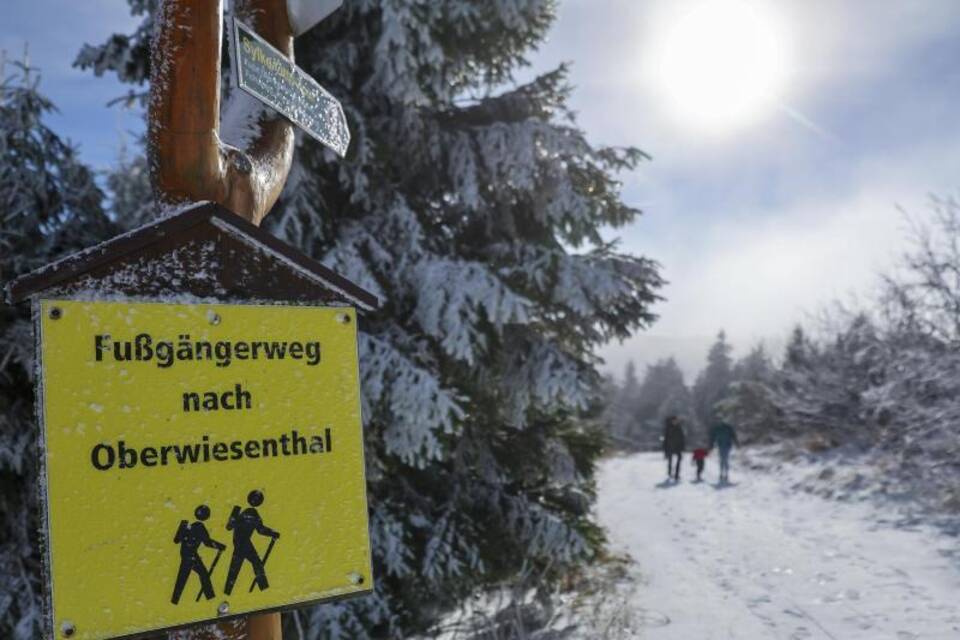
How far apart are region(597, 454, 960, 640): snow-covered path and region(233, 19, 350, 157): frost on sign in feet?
15.6

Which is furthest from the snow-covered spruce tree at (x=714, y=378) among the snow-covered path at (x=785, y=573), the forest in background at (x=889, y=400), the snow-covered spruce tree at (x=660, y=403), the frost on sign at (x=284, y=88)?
the frost on sign at (x=284, y=88)

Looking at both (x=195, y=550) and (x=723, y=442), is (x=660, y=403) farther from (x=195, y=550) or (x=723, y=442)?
(x=195, y=550)

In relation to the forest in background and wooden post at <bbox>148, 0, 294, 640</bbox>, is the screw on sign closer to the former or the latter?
wooden post at <bbox>148, 0, 294, 640</bbox>

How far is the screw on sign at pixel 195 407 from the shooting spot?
50.5 inches

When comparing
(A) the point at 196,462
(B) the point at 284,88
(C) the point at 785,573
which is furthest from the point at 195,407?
(C) the point at 785,573

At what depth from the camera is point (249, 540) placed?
142 centimetres

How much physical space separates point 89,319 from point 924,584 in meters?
7.30

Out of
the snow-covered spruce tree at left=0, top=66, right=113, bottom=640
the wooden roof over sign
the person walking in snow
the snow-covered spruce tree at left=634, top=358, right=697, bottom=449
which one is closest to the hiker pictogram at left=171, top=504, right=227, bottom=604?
the wooden roof over sign

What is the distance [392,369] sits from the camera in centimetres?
513

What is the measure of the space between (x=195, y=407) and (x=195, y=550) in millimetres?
294

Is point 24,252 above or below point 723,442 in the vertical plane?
above

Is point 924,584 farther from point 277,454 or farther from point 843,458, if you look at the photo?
point 843,458

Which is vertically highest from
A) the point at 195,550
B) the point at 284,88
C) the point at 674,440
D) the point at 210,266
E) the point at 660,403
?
the point at 284,88

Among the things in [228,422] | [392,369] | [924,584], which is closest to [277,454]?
[228,422]
